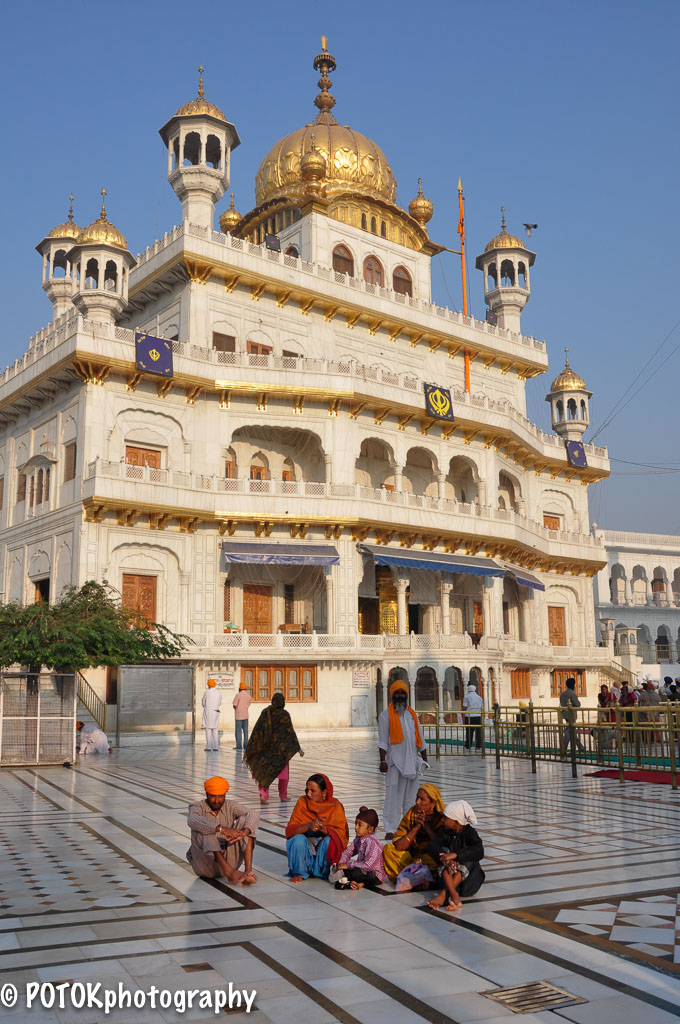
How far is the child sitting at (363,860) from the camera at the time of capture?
20.8ft

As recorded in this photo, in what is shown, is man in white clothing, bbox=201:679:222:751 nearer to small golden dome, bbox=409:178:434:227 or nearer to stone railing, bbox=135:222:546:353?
stone railing, bbox=135:222:546:353

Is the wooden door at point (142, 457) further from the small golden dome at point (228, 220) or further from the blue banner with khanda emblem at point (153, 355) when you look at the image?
the small golden dome at point (228, 220)

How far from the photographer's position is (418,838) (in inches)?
255

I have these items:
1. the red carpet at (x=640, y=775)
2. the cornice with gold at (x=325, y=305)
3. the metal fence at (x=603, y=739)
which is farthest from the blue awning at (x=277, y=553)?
the red carpet at (x=640, y=775)

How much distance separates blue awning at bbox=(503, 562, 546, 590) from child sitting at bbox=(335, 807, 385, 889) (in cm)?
2467

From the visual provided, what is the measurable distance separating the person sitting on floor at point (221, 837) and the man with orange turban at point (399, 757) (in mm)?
1990

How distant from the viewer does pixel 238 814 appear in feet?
21.7

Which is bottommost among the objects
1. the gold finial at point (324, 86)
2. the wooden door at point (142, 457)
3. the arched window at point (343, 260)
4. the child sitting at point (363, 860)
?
the child sitting at point (363, 860)

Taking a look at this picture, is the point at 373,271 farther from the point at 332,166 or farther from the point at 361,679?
the point at 361,679

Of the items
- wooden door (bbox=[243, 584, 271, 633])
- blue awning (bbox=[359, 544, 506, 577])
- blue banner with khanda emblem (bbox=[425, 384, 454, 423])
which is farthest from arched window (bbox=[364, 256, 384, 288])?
wooden door (bbox=[243, 584, 271, 633])

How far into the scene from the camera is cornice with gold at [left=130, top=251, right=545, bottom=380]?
27.7m

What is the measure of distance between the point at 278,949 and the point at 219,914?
86 centimetres

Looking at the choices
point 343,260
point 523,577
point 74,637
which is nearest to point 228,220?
point 343,260

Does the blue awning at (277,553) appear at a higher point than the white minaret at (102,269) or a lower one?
lower
